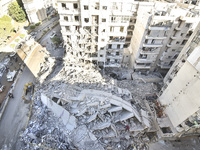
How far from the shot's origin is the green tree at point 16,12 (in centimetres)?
4366

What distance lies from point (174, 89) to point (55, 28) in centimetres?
4709

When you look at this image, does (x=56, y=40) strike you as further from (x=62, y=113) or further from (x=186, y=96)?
(x=186, y=96)

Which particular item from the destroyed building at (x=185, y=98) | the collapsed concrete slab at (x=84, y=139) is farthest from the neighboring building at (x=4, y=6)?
the destroyed building at (x=185, y=98)

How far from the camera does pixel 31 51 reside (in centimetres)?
3466

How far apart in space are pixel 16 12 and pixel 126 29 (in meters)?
44.2

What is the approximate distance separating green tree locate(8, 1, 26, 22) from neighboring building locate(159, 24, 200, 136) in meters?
54.8

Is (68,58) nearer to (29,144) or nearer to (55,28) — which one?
(29,144)

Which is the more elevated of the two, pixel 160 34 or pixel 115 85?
pixel 160 34

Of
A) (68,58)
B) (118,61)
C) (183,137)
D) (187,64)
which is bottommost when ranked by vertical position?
(183,137)

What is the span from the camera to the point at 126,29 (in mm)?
23672

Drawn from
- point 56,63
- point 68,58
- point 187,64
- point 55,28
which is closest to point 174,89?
point 187,64

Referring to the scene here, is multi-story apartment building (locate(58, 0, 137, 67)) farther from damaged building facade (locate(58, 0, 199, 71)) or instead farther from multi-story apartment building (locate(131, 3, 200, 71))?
multi-story apartment building (locate(131, 3, 200, 71))

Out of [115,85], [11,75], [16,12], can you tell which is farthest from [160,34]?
[16,12]

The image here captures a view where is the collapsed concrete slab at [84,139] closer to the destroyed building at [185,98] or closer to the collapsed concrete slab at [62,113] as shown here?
the collapsed concrete slab at [62,113]
